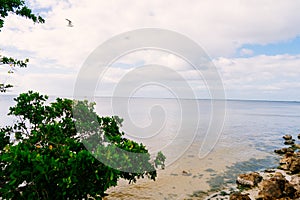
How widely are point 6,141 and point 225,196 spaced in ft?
53.2

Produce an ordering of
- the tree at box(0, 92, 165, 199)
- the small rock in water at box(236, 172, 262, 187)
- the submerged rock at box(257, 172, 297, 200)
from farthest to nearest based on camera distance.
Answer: the small rock in water at box(236, 172, 262, 187), the submerged rock at box(257, 172, 297, 200), the tree at box(0, 92, 165, 199)

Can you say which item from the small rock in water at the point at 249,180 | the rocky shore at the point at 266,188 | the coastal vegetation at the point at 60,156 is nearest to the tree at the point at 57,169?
the coastal vegetation at the point at 60,156

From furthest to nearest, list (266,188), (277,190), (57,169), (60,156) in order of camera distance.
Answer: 1. (266,188)
2. (277,190)
3. (60,156)
4. (57,169)

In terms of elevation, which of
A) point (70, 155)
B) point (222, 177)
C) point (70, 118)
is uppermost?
point (70, 118)

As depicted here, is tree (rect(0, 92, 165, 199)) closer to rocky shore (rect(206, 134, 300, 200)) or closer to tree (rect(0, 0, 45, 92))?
tree (rect(0, 0, 45, 92))

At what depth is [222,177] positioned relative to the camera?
72.9ft

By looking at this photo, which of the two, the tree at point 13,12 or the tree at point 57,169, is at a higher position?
the tree at point 13,12

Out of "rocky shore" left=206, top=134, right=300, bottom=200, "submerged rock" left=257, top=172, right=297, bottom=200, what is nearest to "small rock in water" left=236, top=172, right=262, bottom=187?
"rocky shore" left=206, top=134, right=300, bottom=200

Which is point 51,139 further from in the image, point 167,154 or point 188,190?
point 167,154

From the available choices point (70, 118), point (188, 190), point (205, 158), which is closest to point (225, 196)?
point (188, 190)

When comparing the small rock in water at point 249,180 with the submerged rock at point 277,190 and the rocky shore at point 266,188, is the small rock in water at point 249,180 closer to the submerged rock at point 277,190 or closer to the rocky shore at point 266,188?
the rocky shore at point 266,188

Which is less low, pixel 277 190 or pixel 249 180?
pixel 277 190

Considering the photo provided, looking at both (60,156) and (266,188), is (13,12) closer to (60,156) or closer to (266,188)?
(60,156)

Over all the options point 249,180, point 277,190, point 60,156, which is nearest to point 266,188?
point 277,190
